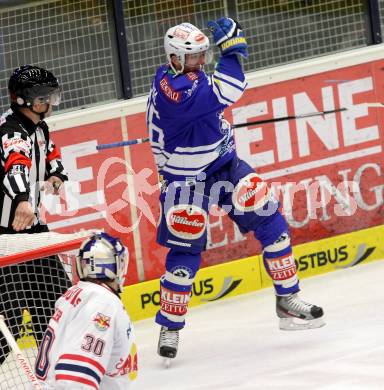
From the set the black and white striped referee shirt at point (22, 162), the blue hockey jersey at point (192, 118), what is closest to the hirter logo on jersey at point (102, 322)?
the black and white striped referee shirt at point (22, 162)

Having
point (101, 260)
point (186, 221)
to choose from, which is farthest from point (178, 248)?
point (101, 260)

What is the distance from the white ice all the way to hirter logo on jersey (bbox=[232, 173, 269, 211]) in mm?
589

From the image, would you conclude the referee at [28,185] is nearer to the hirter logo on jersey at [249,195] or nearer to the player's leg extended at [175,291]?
the player's leg extended at [175,291]

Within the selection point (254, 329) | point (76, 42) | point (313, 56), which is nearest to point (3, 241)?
point (254, 329)

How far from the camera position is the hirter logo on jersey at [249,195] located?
559 cm

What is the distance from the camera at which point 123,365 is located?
3.62m

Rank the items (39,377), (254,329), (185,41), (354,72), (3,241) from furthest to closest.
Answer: (354,72)
(254,329)
(185,41)
(3,241)
(39,377)

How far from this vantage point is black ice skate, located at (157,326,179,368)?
5.55m

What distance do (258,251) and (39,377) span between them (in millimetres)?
3454

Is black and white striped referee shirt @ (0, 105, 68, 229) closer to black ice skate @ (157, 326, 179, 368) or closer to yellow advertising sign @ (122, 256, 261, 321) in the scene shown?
black ice skate @ (157, 326, 179, 368)

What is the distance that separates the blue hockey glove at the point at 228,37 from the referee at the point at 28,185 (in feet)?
2.24

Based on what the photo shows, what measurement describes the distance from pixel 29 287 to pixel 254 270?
2085 mm

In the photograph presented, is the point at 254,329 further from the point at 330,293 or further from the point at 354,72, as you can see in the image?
the point at 354,72

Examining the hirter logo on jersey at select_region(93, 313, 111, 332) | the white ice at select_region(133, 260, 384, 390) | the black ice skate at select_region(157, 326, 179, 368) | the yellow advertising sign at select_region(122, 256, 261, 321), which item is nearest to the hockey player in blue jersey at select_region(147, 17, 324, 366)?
the black ice skate at select_region(157, 326, 179, 368)
